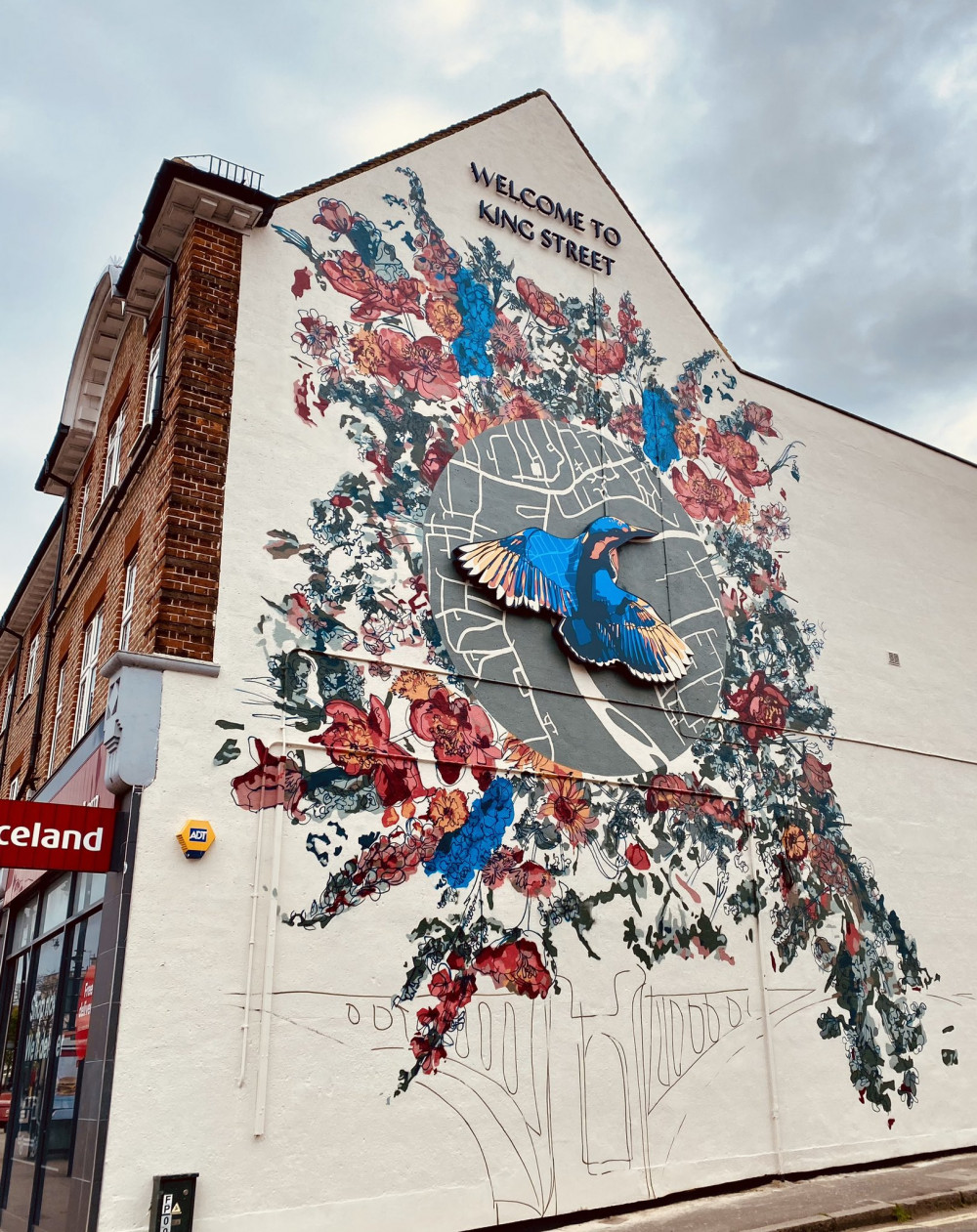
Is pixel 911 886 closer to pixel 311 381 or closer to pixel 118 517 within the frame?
pixel 311 381

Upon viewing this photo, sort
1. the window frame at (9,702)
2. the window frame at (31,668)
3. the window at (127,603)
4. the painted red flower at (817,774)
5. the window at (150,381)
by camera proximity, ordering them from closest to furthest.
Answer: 1. the window at (127,603)
2. the window at (150,381)
3. the painted red flower at (817,774)
4. the window frame at (31,668)
5. the window frame at (9,702)

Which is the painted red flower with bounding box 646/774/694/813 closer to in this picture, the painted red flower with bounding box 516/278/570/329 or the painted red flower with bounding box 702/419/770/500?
the painted red flower with bounding box 702/419/770/500

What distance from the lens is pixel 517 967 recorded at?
10016 mm

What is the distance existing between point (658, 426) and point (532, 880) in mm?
6380

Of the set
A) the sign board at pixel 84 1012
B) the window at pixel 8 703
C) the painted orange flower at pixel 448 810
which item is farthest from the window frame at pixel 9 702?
the painted orange flower at pixel 448 810

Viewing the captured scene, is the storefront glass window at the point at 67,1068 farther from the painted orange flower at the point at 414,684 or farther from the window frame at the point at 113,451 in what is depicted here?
the window frame at the point at 113,451

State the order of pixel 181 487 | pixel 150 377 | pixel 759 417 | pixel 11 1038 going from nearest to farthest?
pixel 181 487 → pixel 11 1038 → pixel 150 377 → pixel 759 417

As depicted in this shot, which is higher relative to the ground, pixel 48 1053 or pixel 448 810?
pixel 448 810

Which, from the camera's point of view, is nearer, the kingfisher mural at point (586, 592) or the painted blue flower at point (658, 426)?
the kingfisher mural at point (586, 592)

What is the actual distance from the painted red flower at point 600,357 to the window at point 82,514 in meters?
7.39

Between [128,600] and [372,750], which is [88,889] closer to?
[372,750]

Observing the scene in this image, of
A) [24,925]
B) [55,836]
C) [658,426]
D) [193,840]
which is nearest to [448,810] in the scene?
[193,840]

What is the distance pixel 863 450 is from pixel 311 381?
31.0 feet

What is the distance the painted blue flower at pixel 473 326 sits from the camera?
12195 mm
